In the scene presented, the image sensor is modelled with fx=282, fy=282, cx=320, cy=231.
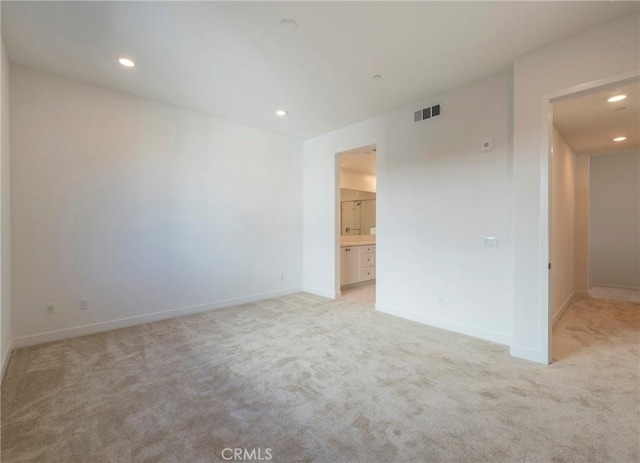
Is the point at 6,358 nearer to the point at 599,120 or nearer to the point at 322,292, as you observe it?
the point at 322,292

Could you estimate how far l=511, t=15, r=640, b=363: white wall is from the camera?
2.50 metres

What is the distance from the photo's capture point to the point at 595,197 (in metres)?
6.21

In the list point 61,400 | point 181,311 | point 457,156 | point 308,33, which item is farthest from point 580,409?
point 181,311

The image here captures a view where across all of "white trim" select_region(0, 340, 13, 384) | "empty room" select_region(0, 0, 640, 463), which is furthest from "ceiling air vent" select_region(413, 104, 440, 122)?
"white trim" select_region(0, 340, 13, 384)

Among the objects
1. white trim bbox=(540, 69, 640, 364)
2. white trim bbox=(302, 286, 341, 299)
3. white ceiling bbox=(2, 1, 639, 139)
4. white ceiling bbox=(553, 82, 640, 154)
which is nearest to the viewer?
white ceiling bbox=(2, 1, 639, 139)

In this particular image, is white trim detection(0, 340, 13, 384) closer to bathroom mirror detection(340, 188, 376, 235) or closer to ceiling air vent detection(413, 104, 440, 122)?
ceiling air vent detection(413, 104, 440, 122)

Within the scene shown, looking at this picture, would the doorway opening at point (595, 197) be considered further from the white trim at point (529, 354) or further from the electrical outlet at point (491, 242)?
the electrical outlet at point (491, 242)

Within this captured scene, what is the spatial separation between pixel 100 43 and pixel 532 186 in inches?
169

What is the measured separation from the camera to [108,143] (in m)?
3.51

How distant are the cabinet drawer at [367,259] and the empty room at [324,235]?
1238 millimetres

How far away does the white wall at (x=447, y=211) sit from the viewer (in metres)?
3.16

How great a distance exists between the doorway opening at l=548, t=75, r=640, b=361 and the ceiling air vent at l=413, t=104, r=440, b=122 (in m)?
1.22

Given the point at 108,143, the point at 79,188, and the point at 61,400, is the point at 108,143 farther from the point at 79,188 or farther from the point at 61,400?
the point at 61,400

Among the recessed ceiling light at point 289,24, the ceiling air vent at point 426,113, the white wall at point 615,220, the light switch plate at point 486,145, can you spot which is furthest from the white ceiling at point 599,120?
the recessed ceiling light at point 289,24
